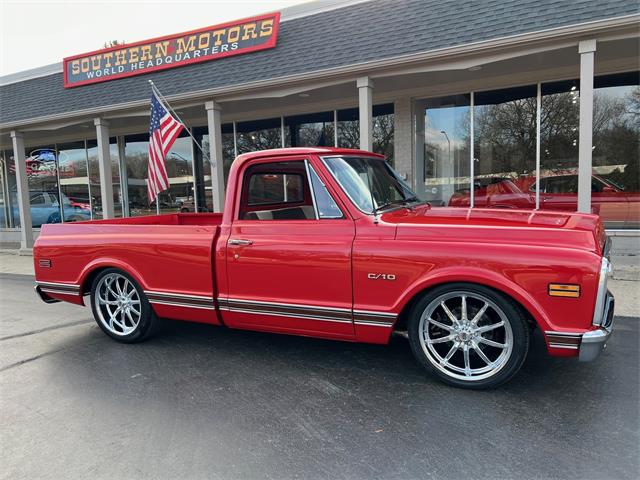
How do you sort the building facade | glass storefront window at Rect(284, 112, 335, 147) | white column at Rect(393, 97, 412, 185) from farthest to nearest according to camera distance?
1. glass storefront window at Rect(284, 112, 335, 147)
2. white column at Rect(393, 97, 412, 185)
3. the building facade

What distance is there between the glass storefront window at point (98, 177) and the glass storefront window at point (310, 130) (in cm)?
688

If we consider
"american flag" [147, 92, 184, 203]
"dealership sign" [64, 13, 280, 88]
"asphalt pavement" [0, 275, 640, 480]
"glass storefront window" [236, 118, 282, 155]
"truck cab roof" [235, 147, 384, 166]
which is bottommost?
"asphalt pavement" [0, 275, 640, 480]

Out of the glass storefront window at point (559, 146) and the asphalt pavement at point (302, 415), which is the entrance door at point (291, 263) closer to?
the asphalt pavement at point (302, 415)

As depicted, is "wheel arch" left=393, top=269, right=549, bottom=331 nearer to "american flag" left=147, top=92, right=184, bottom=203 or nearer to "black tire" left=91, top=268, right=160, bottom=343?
"black tire" left=91, top=268, right=160, bottom=343

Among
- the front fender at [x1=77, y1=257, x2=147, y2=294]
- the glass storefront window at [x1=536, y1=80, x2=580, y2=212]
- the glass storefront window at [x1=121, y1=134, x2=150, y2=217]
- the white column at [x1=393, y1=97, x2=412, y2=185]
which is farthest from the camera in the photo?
the glass storefront window at [x1=121, y1=134, x2=150, y2=217]

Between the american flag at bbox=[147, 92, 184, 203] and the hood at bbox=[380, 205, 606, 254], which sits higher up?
the american flag at bbox=[147, 92, 184, 203]

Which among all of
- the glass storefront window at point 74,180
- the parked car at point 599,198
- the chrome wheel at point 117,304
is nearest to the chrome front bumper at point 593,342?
the chrome wheel at point 117,304

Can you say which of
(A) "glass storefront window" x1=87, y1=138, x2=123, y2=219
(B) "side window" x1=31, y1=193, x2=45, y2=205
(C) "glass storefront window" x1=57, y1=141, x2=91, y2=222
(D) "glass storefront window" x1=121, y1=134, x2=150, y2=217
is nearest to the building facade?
(D) "glass storefront window" x1=121, y1=134, x2=150, y2=217

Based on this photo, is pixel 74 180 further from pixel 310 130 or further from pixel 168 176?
pixel 310 130

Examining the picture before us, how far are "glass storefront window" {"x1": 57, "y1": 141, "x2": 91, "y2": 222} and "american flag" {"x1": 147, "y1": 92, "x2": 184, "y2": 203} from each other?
8848 millimetres

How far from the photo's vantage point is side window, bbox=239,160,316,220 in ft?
13.6

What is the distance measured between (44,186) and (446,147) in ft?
47.7

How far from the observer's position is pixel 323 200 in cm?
386

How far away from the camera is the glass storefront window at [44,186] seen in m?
16.6
